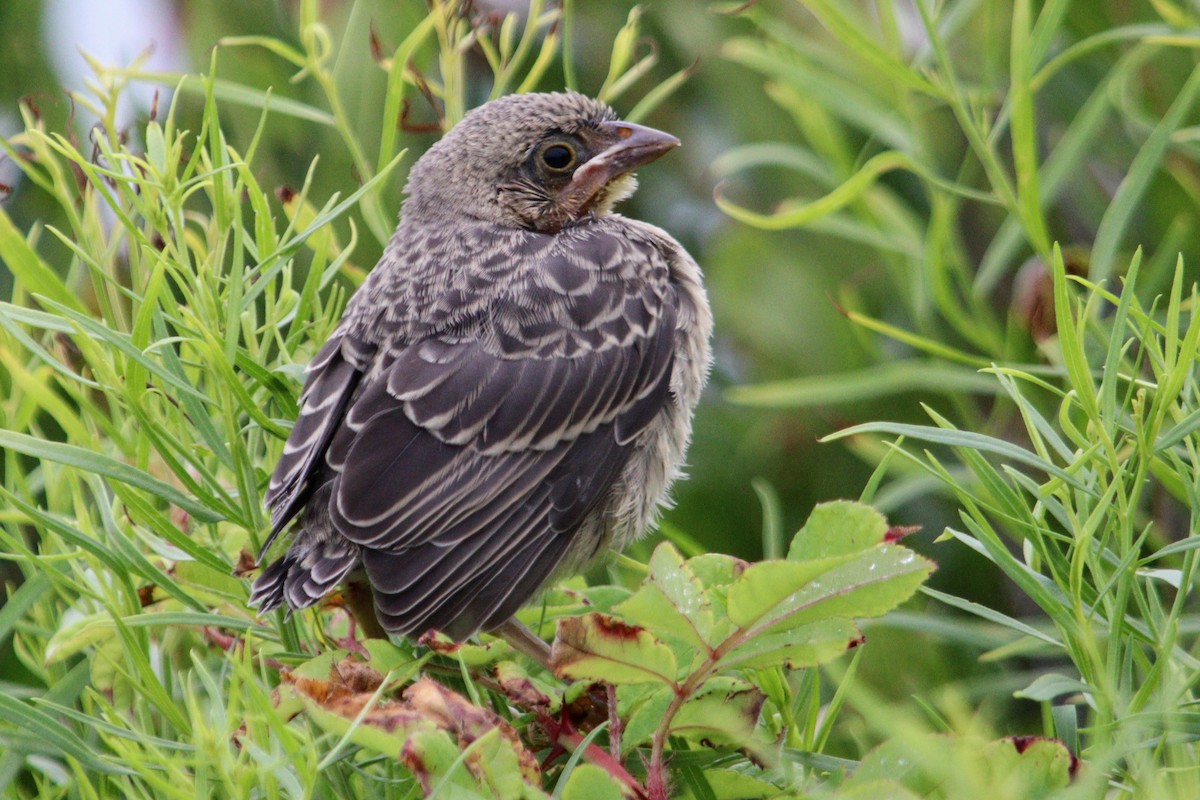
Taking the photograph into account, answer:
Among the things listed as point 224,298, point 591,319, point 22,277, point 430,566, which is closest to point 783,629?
point 224,298

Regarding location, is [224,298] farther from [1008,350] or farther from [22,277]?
[1008,350]

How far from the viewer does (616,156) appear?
306 cm

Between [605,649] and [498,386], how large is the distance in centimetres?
130

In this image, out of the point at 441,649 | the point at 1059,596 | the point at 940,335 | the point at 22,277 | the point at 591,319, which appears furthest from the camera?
the point at 940,335

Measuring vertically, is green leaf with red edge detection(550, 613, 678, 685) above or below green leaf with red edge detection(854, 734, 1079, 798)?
above

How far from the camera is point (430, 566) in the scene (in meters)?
2.25

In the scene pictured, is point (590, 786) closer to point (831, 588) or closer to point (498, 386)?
point (831, 588)

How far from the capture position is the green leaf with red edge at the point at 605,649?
4.07 feet

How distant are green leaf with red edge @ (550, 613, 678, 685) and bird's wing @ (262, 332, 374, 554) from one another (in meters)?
0.92

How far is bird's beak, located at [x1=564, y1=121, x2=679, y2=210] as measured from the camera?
3.04 m

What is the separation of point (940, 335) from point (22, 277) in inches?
84.5

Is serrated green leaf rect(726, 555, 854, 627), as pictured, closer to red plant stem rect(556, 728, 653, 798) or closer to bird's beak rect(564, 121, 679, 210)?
red plant stem rect(556, 728, 653, 798)

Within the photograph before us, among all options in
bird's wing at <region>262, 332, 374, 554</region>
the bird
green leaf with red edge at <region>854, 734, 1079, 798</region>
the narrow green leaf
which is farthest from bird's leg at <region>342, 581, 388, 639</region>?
green leaf with red edge at <region>854, 734, 1079, 798</region>

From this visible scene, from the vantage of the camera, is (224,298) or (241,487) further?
(224,298)
